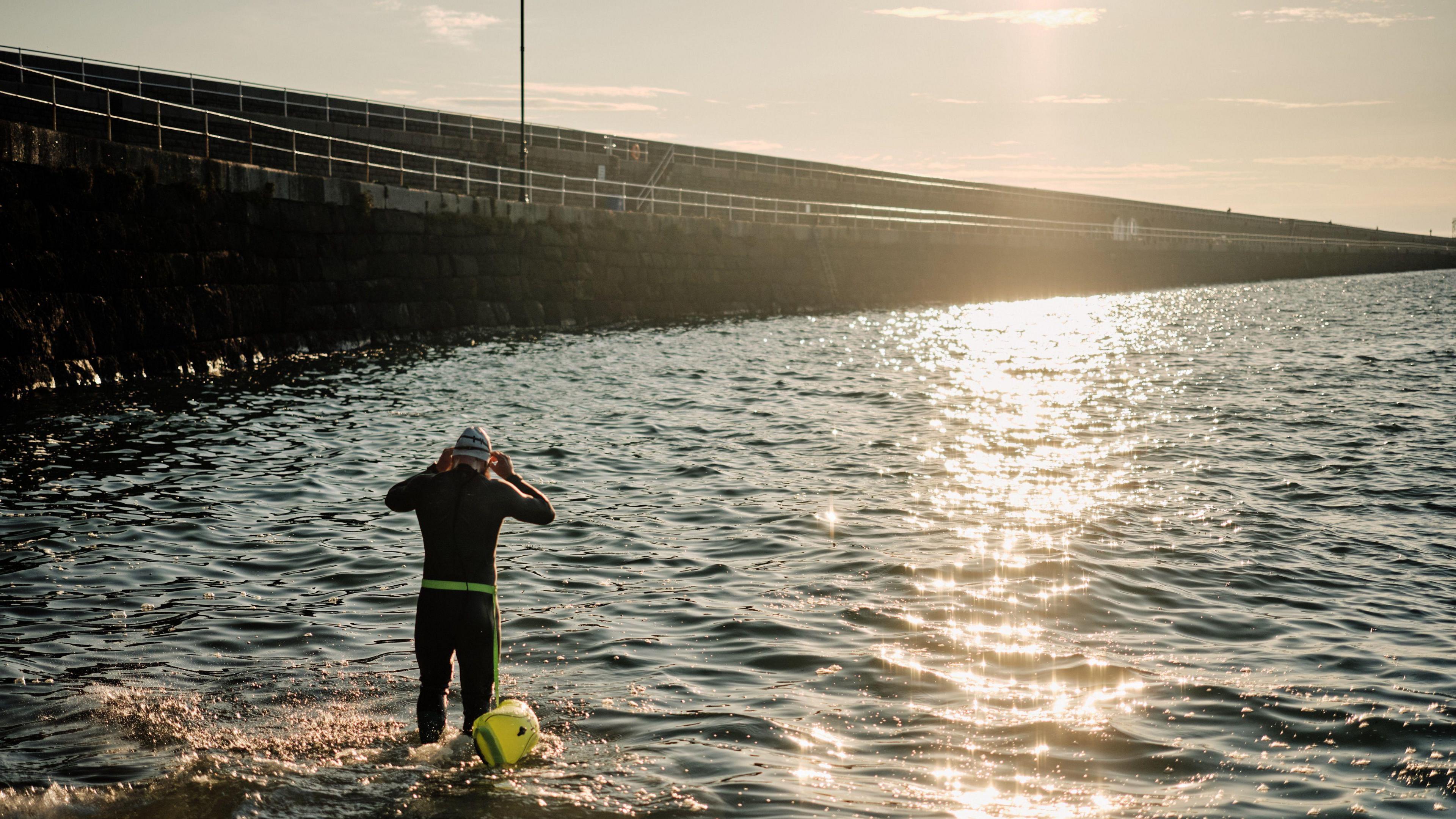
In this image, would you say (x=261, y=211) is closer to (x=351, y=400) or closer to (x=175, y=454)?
(x=351, y=400)

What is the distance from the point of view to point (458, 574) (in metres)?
5.66

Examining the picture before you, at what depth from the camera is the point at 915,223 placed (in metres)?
56.0

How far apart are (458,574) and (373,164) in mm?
23715

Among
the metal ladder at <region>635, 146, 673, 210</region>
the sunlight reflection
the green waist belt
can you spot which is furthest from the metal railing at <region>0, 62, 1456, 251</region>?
the green waist belt

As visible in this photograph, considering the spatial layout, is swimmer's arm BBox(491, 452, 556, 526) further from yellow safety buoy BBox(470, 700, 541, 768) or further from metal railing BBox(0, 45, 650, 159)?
metal railing BBox(0, 45, 650, 159)

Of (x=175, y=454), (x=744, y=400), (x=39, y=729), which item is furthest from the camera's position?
(x=744, y=400)

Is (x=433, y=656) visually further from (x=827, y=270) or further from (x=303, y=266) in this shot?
(x=827, y=270)

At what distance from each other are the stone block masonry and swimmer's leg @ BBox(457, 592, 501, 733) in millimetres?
12865

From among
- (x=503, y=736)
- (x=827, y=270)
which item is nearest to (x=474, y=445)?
(x=503, y=736)

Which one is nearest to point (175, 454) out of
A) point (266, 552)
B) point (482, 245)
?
point (266, 552)

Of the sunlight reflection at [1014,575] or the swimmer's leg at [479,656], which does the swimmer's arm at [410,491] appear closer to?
the swimmer's leg at [479,656]

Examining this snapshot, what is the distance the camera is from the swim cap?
5.66m

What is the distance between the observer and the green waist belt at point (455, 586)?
18.6ft

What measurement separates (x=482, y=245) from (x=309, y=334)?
7.36 meters
